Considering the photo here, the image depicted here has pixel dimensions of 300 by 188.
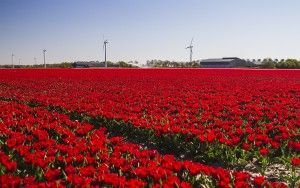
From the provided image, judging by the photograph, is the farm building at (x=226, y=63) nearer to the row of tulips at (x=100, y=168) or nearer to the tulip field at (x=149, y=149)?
the tulip field at (x=149, y=149)

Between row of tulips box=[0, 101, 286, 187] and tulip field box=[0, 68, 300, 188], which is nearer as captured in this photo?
row of tulips box=[0, 101, 286, 187]

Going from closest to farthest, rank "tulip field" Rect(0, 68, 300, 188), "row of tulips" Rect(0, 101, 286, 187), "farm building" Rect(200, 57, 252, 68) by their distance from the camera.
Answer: "row of tulips" Rect(0, 101, 286, 187), "tulip field" Rect(0, 68, 300, 188), "farm building" Rect(200, 57, 252, 68)

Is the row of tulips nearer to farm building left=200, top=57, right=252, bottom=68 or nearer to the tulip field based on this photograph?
the tulip field

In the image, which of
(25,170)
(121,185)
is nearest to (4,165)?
(25,170)

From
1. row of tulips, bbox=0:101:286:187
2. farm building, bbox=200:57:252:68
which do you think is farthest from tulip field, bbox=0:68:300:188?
farm building, bbox=200:57:252:68

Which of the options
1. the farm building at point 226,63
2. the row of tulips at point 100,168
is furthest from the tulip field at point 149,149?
the farm building at point 226,63

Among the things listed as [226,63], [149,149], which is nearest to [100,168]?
[149,149]

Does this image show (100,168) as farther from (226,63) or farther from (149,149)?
(226,63)

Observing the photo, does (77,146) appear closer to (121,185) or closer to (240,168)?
(121,185)

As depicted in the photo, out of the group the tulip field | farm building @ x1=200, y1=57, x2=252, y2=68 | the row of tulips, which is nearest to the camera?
the row of tulips

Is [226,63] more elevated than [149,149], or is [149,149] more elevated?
[226,63]

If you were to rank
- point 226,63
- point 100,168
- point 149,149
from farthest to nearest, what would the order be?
1. point 226,63
2. point 149,149
3. point 100,168

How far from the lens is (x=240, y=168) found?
805 centimetres

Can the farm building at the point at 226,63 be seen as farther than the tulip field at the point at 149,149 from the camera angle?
Yes
